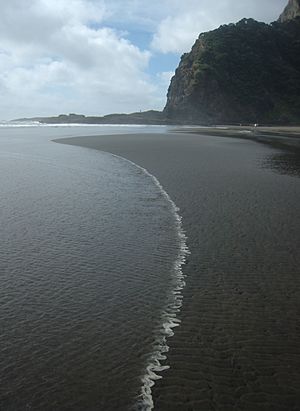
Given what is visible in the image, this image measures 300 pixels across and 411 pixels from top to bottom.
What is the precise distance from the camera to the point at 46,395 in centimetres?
540

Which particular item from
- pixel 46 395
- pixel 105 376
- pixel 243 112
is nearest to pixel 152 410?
pixel 105 376

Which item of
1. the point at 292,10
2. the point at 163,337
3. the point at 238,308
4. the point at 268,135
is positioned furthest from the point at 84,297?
the point at 292,10

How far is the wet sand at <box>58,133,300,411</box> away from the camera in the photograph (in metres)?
5.59

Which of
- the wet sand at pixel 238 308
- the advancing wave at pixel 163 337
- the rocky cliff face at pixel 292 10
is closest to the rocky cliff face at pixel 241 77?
the rocky cliff face at pixel 292 10

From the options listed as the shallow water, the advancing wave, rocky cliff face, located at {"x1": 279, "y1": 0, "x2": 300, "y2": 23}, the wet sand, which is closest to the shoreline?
the wet sand

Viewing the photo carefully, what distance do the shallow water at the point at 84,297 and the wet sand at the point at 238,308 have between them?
49cm

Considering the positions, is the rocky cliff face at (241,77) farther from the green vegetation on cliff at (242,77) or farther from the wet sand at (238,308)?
the wet sand at (238,308)

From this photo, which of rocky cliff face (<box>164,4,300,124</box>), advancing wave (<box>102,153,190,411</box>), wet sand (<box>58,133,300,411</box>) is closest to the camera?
advancing wave (<box>102,153,190,411</box>)

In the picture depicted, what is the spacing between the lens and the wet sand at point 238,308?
5594mm

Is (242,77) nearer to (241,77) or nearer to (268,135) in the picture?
(241,77)

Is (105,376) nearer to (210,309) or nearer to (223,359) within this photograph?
(223,359)

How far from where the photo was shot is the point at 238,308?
8.12m

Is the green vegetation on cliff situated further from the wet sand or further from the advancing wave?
the advancing wave

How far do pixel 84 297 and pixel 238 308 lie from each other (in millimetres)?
3240
